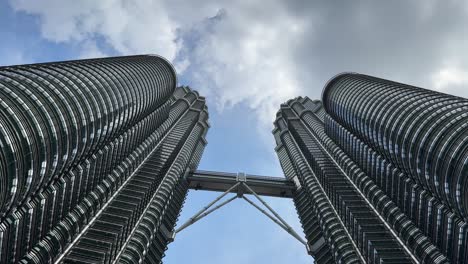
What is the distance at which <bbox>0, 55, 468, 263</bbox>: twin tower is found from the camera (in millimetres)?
55094

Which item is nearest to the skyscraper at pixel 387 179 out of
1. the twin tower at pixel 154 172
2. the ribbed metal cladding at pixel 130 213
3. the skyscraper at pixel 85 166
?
the twin tower at pixel 154 172

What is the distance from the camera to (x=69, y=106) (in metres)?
61.3

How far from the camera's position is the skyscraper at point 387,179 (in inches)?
2685

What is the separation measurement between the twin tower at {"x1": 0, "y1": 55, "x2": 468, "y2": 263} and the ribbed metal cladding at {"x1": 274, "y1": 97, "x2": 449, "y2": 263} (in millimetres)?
392

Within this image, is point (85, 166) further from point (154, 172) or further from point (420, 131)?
point (420, 131)

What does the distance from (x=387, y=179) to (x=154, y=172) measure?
6061cm

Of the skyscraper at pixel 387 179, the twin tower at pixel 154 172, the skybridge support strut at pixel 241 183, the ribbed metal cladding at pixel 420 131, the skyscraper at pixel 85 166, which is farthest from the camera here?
the skybridge support strut at pixel 241 183

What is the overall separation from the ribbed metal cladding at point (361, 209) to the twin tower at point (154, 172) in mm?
392

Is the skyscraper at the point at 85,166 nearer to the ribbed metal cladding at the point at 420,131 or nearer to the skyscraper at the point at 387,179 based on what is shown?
the skyscraper at the point at 387,179

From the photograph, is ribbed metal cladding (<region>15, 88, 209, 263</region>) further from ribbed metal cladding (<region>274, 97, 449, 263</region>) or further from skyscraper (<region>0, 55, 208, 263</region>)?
ribbed metal cladding (<region>274, 97, 449, 263</region>)

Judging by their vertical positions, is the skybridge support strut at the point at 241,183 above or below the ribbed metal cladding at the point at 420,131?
above

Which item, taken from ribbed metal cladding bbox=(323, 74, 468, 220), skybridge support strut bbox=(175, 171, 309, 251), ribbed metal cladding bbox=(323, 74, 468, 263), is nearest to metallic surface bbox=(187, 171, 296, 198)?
skybridge support strut bbox=(175, 171, 309, 251)

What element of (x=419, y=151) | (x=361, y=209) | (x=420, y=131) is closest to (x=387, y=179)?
(x=361, y=209)

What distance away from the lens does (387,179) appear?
9781 centimetres
